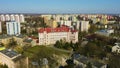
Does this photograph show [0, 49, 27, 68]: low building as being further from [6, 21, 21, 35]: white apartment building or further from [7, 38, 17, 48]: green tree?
[6, 21, 21, 35]: white apartment building

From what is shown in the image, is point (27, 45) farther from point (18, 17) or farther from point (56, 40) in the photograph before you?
point (18, 17)

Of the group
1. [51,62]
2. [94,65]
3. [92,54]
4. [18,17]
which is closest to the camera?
[94,65]

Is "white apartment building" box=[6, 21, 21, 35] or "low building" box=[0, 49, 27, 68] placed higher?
"white apartment building" box=[6, 21, 21, 35]

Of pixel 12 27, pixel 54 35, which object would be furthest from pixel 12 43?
pixel 12 27

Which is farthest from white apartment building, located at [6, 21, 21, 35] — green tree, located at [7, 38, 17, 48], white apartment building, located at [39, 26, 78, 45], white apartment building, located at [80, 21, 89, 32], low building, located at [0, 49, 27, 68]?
low building, located at [0, 49, 27, 68]

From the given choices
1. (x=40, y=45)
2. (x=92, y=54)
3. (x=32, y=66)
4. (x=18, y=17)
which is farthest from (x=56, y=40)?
(x=18, y=17)

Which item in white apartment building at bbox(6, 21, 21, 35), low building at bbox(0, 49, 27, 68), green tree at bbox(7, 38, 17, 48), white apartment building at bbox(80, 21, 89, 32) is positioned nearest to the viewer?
low building at bbox(0, 49, 27, 68)

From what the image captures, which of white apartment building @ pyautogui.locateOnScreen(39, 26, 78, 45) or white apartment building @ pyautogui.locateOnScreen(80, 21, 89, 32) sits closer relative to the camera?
white apartment building @ pyautogui.locateOnScreen(39, 26, 78, 45)

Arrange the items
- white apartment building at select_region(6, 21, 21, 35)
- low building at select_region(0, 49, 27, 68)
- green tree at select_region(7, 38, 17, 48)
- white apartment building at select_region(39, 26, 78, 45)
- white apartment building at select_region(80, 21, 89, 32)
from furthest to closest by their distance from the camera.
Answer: white apartment building at select_region(80, 21, 89, 32)
white apartment building at select_region(6, 21, 21, 35)
white apartment building at select_region(39, 26, 78, 45)
green tree at select_region(7, 38, 17, 48)
low building at select_region(0, 49, 27, 68)
